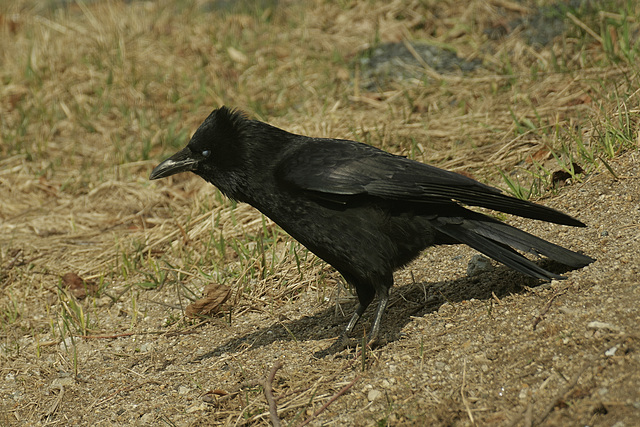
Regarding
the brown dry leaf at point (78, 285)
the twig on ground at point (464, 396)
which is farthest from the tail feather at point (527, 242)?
the brown dry leaf at point (78, 285)

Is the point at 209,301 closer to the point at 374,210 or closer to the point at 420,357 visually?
the point at 374,210

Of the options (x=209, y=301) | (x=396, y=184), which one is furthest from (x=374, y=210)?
(x=209, y=301)

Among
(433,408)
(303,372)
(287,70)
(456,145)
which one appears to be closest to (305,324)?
(303,372)

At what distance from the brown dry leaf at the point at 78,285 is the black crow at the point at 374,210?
1774 mm

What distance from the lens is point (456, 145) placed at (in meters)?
5.91

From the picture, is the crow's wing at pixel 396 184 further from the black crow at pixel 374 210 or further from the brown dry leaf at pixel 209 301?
the brown dry leaf at pixel 209 301

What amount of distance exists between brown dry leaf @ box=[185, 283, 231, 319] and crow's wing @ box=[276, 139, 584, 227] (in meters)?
1.02

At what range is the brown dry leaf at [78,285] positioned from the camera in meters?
5.20

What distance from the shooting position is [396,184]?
12.5 feet

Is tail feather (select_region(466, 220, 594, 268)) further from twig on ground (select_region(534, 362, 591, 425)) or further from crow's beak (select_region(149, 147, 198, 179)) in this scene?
crow's beak (select_region(149, 147, 198, 179))

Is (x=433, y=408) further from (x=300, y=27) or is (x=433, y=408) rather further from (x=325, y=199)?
(x=300, y=27)

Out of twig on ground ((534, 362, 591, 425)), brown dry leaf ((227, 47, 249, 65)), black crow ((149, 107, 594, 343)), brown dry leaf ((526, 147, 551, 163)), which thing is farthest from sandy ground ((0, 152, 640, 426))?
brown dry leaf ((227, 47, 249, 65))

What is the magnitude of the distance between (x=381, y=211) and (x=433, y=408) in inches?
48.6

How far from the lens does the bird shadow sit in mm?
3930
